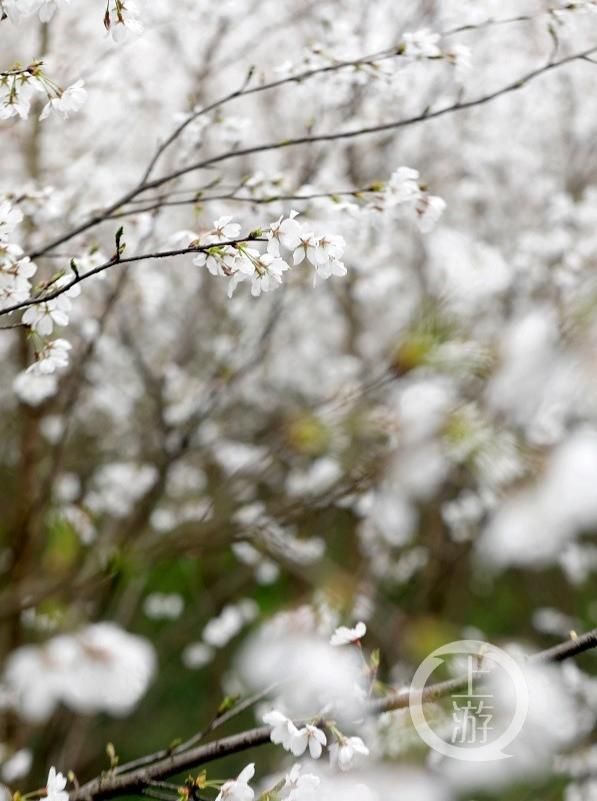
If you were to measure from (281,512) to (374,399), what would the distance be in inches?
50.0

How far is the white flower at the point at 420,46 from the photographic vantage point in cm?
223

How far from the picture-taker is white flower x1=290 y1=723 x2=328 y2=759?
151 centimetres

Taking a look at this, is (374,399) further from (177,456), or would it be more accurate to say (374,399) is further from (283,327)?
(283,327)

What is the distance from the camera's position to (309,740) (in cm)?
155

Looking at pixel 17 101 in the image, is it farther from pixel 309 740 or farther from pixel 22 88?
pixel 309 740

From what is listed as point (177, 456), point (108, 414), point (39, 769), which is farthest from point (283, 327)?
point (39, 769)

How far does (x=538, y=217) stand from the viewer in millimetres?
7418

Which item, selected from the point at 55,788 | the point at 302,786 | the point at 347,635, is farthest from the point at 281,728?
the point at 55,788

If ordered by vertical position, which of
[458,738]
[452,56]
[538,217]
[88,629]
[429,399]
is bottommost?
[458,738]

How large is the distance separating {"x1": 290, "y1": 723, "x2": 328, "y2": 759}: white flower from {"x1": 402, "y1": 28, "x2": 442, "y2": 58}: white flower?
5.81 feet

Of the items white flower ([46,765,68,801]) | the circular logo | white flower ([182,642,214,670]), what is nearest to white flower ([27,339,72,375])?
white flower ([46,765,68,801])

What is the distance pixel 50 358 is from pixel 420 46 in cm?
135

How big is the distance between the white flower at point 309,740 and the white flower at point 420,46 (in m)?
1.77

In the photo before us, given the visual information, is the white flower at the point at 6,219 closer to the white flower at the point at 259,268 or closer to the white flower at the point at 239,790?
the white flower at the point at 259,268
